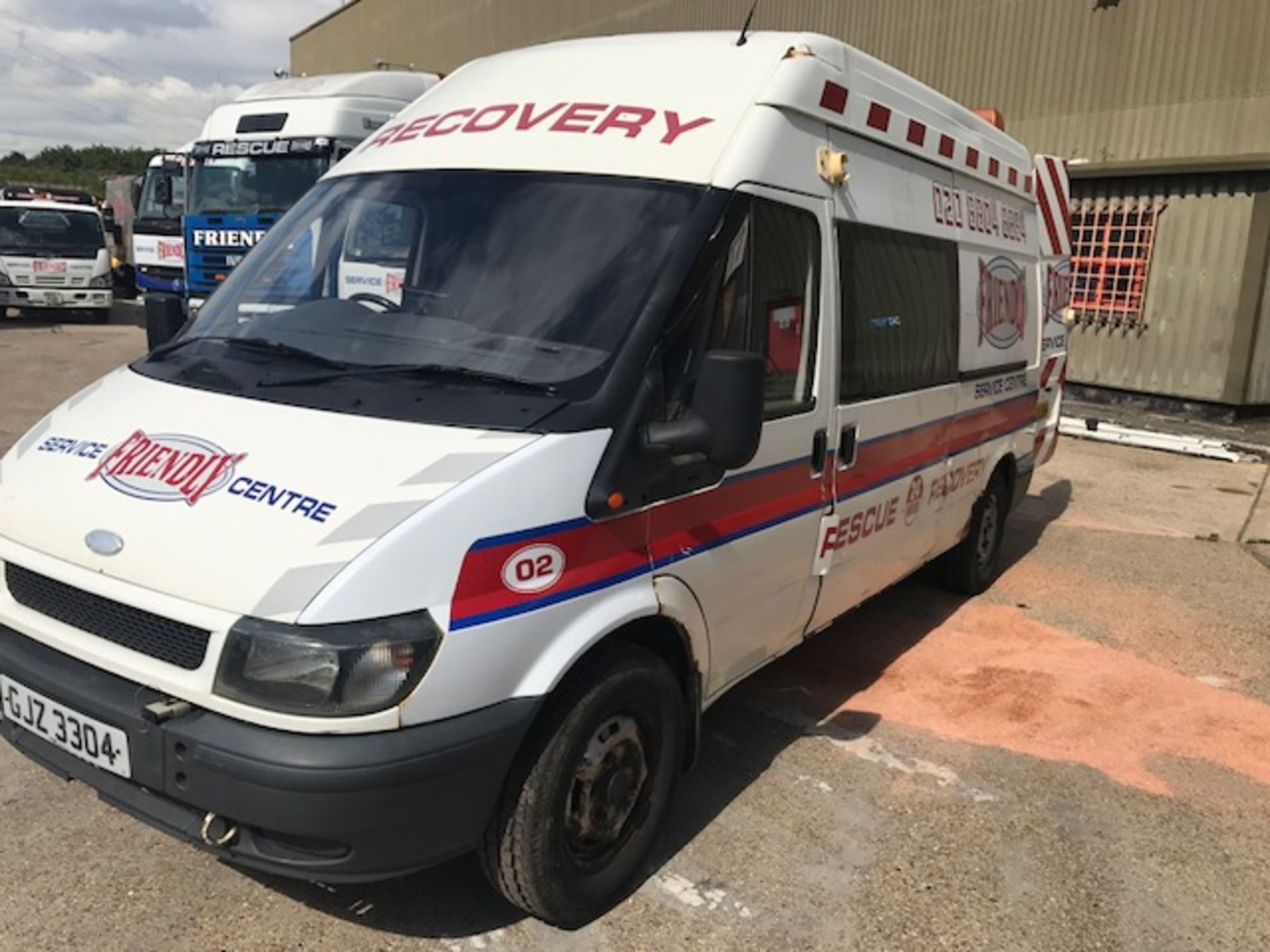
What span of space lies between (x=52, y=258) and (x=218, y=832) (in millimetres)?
19172

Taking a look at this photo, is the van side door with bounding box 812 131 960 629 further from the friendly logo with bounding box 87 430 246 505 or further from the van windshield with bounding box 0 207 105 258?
the van windshield with bounding box 0 207 105 258

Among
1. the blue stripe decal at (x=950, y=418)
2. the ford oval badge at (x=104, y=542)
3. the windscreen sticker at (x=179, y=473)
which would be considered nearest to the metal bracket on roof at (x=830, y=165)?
the blue stripe decal at (x=950, y=418)

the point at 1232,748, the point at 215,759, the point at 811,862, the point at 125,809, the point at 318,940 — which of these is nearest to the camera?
the point at 215,759

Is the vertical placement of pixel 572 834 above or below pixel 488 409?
below

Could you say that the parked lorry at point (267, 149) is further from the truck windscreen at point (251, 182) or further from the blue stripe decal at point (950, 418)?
the blue stripe decal at point (950, 418)

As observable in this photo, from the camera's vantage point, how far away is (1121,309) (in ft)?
43.1

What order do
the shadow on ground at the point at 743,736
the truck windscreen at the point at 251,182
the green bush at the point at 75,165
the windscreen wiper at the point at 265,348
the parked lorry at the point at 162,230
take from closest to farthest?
the shadow on ground at the point at 743,736 < the windscreen wiper at the point at 265,348 < the truck windscreen at the point at 251,182 < the parked lorry at the point at 162,230 < the green bush at the point at 75,165

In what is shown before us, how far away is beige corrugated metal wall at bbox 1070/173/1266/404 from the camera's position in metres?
11.8

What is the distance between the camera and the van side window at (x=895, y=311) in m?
3.85

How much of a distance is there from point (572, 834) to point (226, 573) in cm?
120

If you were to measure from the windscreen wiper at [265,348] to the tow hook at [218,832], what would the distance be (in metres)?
1.29

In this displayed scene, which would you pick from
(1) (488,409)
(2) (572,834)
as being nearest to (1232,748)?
(2) (572,834)

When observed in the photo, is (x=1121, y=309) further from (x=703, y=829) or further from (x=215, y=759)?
(x=215, y=759)

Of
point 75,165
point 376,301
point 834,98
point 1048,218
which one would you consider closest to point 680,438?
point 376,301
